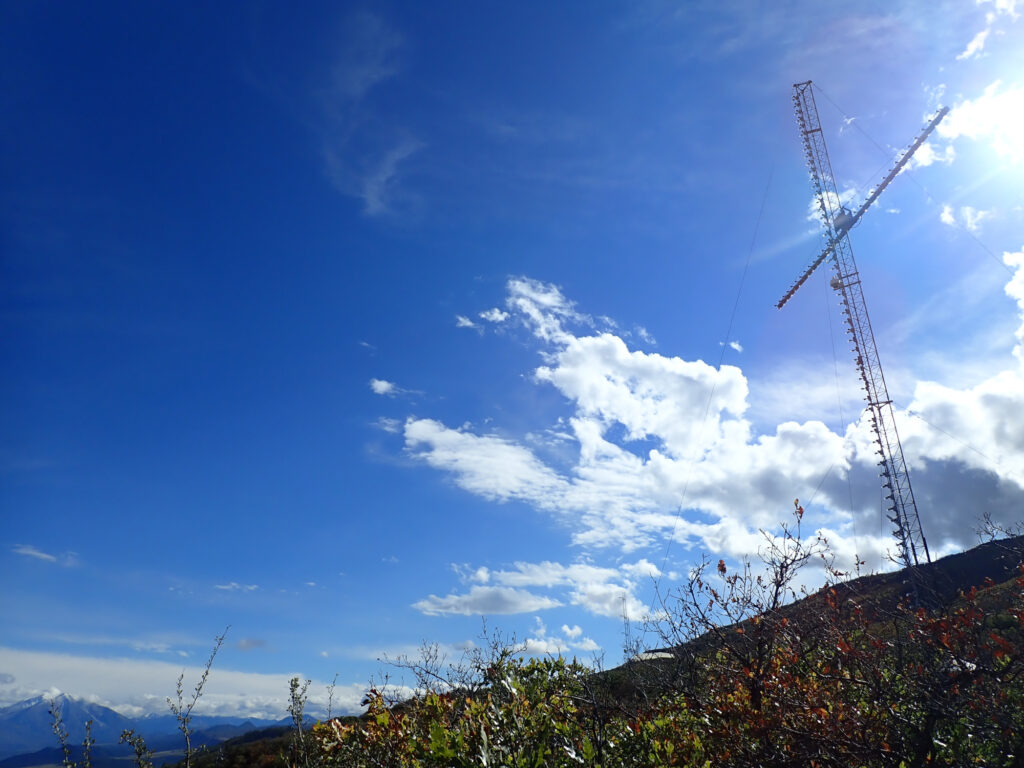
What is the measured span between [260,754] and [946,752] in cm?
3774

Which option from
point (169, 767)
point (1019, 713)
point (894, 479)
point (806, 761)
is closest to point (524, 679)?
point (806, 761)

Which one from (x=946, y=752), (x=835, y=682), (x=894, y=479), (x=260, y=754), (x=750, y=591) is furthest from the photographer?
(x=894, y=479)

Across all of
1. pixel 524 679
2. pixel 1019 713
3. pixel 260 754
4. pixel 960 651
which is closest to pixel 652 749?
pixel 524 679

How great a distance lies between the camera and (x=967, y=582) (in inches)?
2269

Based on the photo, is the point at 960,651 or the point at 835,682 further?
the point at 835,682

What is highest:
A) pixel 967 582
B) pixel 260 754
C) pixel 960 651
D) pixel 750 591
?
pixel 967 582

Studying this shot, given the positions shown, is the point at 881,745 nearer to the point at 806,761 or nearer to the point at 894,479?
the point at 806,761

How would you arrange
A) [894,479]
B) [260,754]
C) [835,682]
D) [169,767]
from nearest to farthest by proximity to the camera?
[835,682]
[169,767]
[260,754]
[894,479]

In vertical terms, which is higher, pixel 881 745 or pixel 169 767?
pixel 881 745

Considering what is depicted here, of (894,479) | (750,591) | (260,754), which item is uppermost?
(894,479)

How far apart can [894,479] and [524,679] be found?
153 feet

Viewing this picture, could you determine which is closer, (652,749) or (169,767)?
(652,749)

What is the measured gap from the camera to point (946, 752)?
677cm

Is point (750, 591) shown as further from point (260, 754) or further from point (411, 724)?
point (260, 754)
